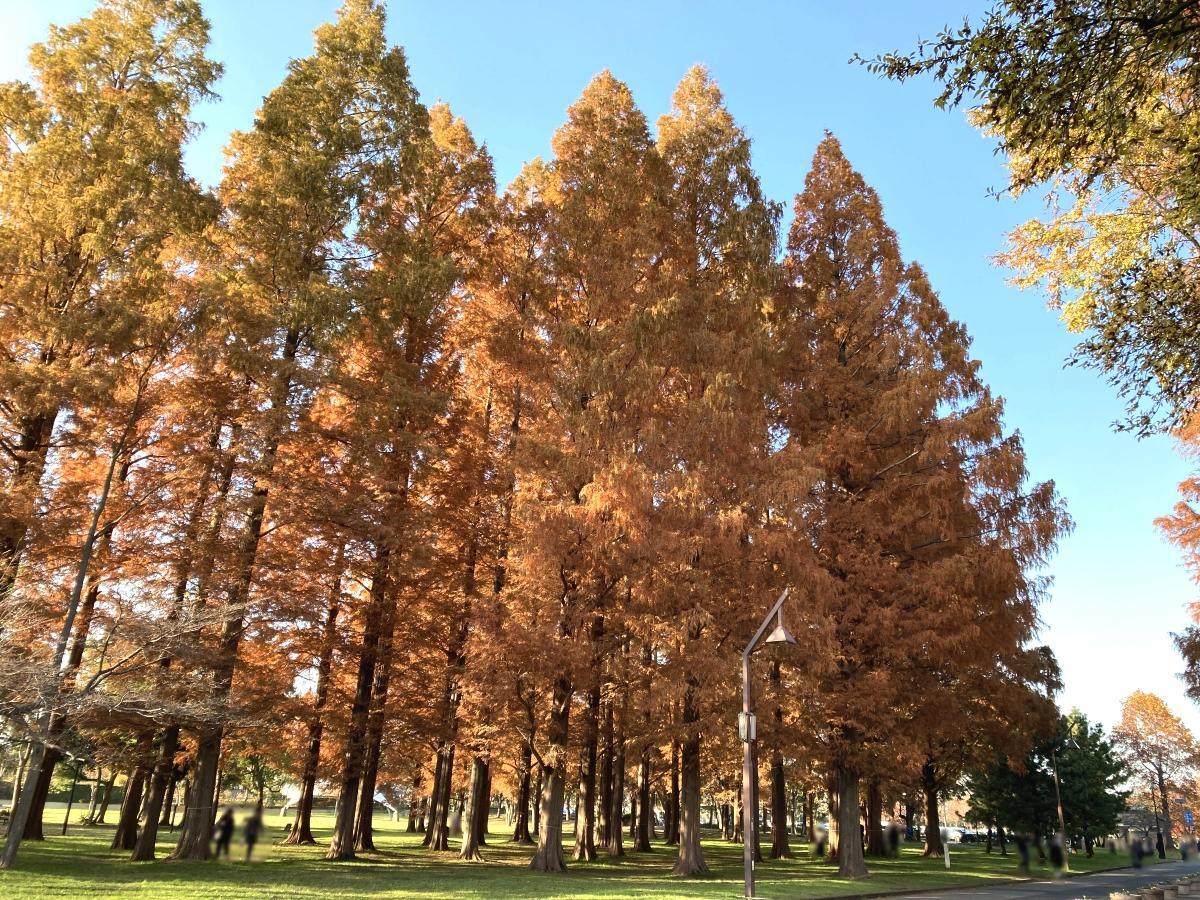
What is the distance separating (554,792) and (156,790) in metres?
8.76

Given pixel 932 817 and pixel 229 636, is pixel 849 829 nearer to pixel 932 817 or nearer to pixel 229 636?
pixel 229 636

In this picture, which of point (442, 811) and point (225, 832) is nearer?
point (225, 832)

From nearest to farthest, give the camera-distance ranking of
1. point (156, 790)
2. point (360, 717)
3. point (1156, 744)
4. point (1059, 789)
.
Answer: point (156, 790), point (360, 717), point (1059, 789), point (1156, 744)

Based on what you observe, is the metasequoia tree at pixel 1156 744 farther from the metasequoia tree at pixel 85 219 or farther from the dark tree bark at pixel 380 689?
the metasequoia tree at pixel 85 219

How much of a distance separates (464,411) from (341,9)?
1062cm

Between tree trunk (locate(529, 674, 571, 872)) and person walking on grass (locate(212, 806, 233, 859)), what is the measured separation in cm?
681

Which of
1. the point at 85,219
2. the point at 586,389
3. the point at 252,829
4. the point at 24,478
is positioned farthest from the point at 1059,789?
the point at 85,219

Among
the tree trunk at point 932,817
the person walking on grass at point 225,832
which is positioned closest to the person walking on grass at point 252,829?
the person walking on grass at point 225,832

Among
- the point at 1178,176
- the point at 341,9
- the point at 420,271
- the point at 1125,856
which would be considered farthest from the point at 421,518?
the point at 1125,856

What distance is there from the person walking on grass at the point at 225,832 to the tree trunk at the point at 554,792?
6812 millimetres

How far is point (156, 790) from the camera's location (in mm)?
16109

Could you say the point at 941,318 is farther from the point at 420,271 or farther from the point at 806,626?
the point at 420,271

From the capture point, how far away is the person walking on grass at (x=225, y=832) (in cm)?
953

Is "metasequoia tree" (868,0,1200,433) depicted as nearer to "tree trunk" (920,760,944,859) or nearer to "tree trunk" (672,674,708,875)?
"tree trunk" (672,674,708,875)
